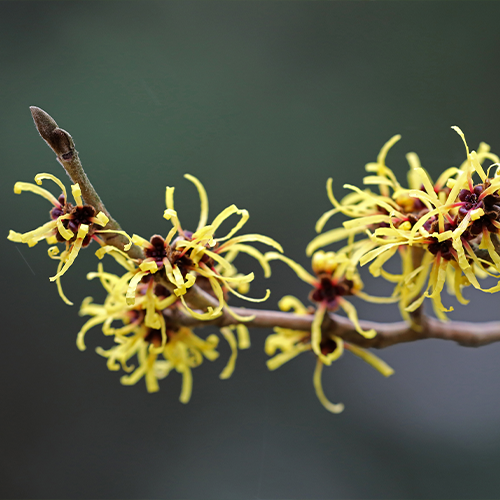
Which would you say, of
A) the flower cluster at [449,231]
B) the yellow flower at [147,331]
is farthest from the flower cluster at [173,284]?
the flower cluster at [449,231]

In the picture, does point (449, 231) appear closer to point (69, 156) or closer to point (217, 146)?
point (69, 156)

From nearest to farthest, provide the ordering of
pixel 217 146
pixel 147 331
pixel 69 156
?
pixel 69 156 → pixel 147 331 → pixel 217 146

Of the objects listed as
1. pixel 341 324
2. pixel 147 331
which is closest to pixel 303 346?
pixel 341 324

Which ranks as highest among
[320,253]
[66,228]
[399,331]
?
[66,228]

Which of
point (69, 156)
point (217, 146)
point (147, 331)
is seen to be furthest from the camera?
point (217, 146)

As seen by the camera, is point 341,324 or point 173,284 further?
point 341,324

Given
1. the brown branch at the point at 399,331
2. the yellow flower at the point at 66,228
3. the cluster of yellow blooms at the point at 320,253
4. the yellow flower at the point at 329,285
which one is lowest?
the brown branch at the point at 399,331

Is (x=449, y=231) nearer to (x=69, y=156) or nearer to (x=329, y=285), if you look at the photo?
(x=329, y=285)

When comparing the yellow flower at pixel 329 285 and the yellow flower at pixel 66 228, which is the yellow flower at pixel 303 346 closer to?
the yellow flower at pixel 329 285

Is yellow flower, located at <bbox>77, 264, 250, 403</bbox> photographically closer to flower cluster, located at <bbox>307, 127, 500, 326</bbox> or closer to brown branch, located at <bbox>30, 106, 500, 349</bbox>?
brown branch, located at <bbox>30, 106, 500, 349</bbox>

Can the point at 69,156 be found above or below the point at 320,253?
above
